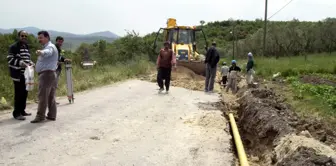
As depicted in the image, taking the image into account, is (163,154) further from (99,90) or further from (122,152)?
(99,90)

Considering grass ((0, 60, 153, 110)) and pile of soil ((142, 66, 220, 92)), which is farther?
pile of soil ((142, 66, 220, 92))

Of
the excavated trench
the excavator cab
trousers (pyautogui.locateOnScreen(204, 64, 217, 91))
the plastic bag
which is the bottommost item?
the excavated trench

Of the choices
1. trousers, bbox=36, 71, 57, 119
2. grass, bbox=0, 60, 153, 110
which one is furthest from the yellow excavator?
trousers, bbox=36, 71, 57, 119

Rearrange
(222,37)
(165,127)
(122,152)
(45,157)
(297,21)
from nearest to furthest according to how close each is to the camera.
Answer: (45,157), (122,152), (165,127), (297,21), (222,37)

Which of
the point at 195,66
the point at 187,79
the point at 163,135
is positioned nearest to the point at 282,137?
the point at 163,135

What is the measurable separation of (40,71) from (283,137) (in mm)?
4649

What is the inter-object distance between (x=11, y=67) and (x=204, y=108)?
15.7 feet

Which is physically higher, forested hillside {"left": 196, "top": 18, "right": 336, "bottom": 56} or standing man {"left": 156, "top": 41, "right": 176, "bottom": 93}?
forested hillside {"left": 196, "top": 18, "right": 336, "bottom": 56}

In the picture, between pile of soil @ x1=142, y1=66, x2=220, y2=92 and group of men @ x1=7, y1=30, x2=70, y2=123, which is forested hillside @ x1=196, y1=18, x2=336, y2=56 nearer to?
Answer: pile of soil @ x1=142, y1=66, x2=220, y2=92

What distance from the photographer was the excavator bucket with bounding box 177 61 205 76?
1909 centimetres

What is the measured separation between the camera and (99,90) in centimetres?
1365

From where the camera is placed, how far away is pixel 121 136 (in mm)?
6906

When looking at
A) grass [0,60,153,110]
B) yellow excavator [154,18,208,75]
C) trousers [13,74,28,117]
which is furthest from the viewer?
yellow excavator [154,18,208,75]

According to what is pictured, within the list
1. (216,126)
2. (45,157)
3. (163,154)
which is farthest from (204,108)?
(45,157)
